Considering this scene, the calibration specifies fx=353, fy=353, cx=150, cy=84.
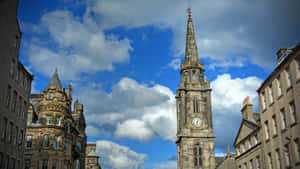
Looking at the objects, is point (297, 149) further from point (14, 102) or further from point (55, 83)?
point (55, 83)

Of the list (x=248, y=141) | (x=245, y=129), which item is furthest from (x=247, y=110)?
(x=248, y=141)

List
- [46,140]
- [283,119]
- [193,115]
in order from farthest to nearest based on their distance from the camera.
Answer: [193,115] → [46,140] → [283,119]

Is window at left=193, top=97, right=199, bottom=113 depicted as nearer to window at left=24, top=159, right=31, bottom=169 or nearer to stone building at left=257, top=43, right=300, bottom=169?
window at left=24, top=159, right=31, bottom=169

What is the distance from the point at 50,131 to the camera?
51.7 meters

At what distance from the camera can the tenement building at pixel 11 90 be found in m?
26.9

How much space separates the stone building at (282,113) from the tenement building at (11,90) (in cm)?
2328

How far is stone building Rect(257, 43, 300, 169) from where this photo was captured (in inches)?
1158

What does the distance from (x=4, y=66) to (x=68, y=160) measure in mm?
30678

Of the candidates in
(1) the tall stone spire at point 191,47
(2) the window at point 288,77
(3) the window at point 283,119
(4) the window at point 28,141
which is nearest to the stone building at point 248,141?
(3) the window at point 283,119

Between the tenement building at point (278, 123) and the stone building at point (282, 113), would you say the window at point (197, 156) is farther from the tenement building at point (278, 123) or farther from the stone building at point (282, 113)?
the stone building at point (282, 113)

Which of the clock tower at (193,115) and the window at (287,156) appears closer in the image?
the window at (287,156)

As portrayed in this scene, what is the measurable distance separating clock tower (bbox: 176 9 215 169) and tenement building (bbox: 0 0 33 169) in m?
48.4

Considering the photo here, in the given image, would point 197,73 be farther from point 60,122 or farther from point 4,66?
point 4,66

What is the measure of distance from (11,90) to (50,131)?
17.6m
